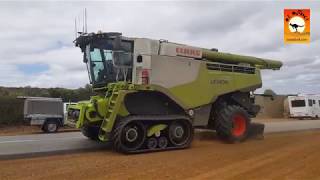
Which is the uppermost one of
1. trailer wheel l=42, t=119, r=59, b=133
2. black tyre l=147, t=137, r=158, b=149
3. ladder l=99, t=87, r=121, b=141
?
ladder l=99, t=87, r=121, b=141

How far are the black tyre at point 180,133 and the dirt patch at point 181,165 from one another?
1.25 feet

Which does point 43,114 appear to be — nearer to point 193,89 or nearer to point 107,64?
point 107,64

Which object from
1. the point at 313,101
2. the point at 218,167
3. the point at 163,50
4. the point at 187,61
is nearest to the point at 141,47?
the point at 163,50

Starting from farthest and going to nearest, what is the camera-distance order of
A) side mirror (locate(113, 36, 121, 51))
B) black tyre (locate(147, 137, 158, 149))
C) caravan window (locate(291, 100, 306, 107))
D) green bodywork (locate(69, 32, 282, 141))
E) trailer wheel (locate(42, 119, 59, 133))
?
caravan window (locate(291, 100, 306, 107)) → trailer wheel (locate(42, 119, 59, 133)) → side mirror (locate(113, 36, 121, 51)) → black tyre (locate(147, 137, 158, 149)) → green bodywork (locate(69, 32, 282, 141))

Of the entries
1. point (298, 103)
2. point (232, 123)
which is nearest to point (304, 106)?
point (298, 103)

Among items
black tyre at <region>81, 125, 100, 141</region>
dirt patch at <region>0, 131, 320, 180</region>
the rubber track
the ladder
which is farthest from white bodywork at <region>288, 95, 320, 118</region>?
the ladder

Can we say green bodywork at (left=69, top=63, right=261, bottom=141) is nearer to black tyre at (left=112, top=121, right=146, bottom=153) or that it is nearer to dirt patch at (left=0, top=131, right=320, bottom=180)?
black tyre at (left=112, top=121, right=146, bottom=153)

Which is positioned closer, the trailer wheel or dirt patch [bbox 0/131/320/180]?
dirt patch [bbox 0/131/320/180]

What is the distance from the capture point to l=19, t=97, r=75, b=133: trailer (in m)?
25.6

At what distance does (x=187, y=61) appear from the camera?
13.6m

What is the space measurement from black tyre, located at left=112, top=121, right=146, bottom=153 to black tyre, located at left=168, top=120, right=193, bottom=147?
3.35 feet

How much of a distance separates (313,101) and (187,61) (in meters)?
31.7

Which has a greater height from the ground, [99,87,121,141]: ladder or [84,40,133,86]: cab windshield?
[84,40,133,86]: cab windshield

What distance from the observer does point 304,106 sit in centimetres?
4184
